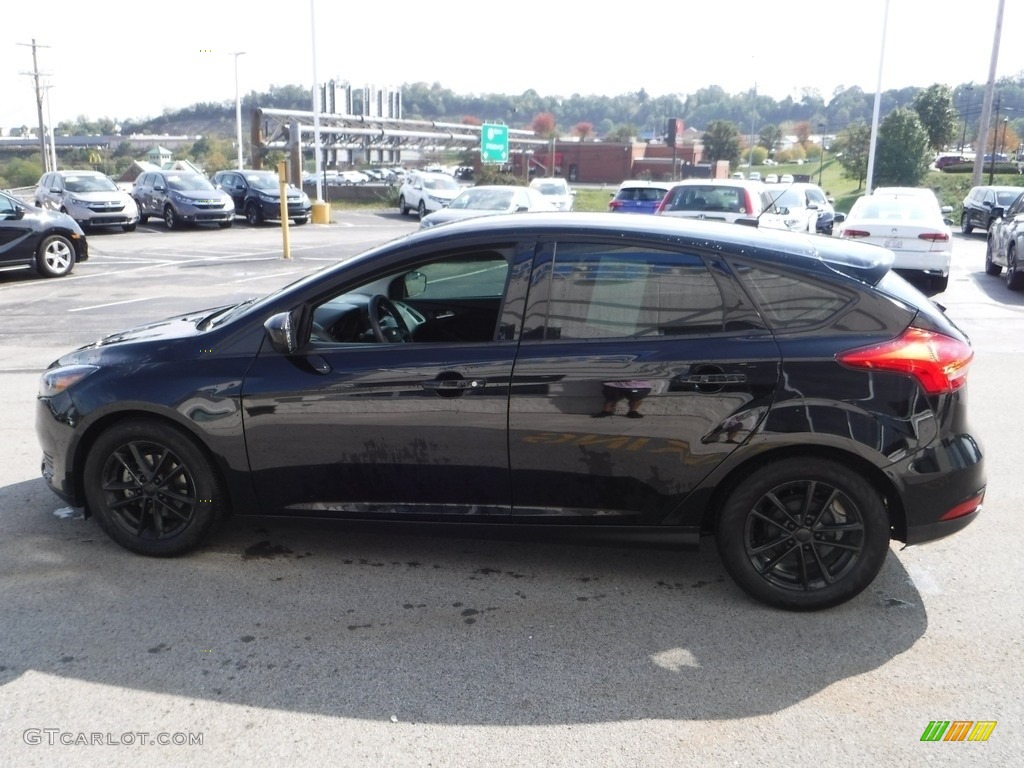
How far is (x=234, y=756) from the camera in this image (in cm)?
306

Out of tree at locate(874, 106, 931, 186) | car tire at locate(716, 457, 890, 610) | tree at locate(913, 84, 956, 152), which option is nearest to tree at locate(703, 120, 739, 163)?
tree at locate(913, 84, 956, 152)

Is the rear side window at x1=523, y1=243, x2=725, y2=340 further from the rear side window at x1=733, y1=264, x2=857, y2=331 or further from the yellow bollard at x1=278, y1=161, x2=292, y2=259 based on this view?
the yellow bollard at x1=278, y1=161, x2=292, y2=259

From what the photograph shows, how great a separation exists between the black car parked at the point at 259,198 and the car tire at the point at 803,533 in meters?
27.0

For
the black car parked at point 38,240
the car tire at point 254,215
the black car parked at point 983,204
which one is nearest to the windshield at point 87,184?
the car tire at point 254,215

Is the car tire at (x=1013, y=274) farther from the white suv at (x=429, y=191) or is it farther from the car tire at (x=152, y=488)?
the white suv at (x=429, y=191)

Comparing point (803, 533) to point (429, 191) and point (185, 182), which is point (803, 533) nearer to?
point (185, 182)

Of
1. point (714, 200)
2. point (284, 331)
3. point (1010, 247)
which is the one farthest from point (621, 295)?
point (1010, 247)

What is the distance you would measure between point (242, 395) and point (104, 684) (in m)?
1.34

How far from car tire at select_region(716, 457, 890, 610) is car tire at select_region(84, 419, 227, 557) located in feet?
7.84

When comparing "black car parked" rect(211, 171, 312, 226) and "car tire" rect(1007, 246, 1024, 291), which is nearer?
"car tire" rect(1007, 246, 1024, 291)

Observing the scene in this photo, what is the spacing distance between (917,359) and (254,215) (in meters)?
28.2

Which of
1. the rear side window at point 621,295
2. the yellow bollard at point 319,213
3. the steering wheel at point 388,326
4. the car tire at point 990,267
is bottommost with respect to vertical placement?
the yellow bollard at point 319,213

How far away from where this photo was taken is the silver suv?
25.4m

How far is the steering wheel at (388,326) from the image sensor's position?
442cm
